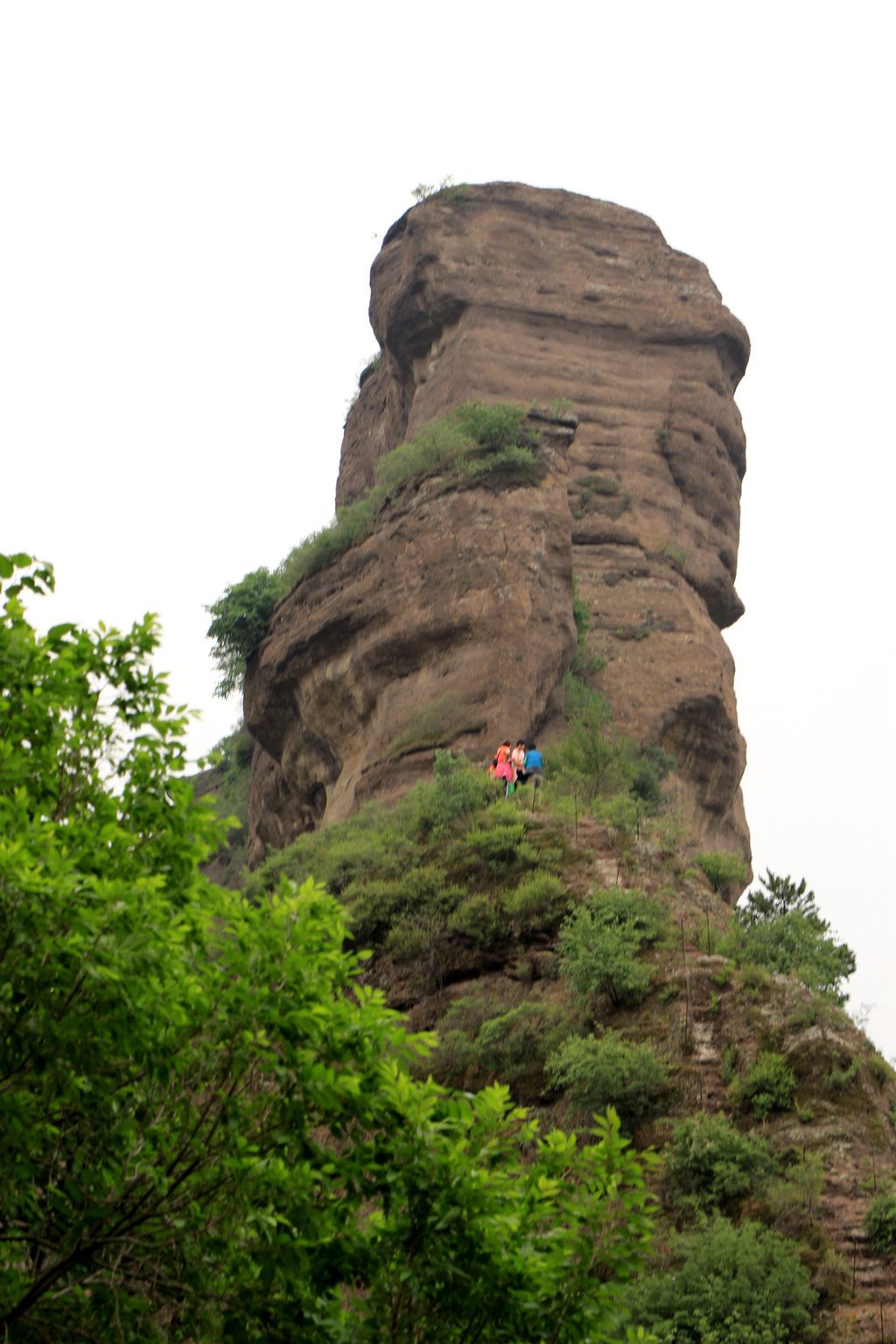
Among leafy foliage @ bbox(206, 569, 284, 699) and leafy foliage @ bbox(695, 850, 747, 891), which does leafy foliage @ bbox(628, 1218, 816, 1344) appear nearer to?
leafy foliage @ bbox(695, 850, 747, 891)

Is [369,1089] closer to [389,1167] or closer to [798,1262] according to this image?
[389,1167]

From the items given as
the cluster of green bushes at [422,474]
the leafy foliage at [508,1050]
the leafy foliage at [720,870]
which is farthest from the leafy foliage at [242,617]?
the leafy foliage at [508,1050]

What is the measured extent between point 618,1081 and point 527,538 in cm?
1620

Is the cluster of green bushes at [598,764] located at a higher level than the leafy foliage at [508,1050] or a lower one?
higher

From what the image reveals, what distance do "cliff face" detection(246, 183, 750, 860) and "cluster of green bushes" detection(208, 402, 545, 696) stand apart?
1.42 ft

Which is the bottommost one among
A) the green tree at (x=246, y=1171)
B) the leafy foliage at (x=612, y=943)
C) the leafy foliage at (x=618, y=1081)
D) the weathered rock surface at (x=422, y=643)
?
the green tree at (x=246, y=1171)

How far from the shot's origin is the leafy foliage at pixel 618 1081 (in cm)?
1886

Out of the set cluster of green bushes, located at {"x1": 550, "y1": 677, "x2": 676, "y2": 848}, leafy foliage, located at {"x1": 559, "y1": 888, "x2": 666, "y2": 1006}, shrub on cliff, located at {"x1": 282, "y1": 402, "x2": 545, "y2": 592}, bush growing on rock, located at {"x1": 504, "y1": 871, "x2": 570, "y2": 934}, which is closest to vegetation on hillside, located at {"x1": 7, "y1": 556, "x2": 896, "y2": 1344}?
leafy foliage, located at {"x1": 559, "y1": 888, "x2": 666, "y2": 1006}

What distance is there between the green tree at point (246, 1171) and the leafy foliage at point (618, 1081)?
28.7ft

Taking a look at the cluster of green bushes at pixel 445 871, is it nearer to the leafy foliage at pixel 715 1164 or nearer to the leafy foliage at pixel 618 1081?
the leafy foliage at pixel 618 1081

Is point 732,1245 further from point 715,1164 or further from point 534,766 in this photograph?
point 534,766

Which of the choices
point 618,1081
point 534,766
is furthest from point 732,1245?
point 534,766

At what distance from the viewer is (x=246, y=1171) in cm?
942

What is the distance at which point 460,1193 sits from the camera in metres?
9.62
